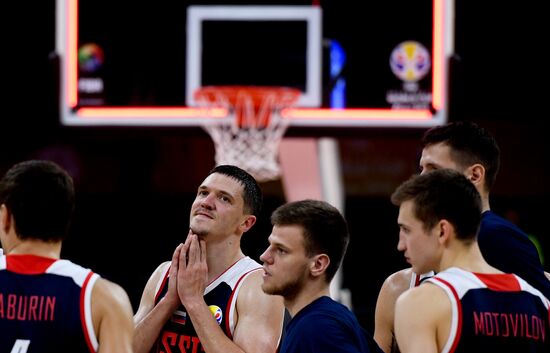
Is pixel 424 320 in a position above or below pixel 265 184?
above

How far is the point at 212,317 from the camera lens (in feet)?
12.6

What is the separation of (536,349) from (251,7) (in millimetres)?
6030

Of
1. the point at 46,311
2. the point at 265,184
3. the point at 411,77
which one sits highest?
the point at 411,77

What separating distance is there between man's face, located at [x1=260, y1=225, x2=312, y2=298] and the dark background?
713cm

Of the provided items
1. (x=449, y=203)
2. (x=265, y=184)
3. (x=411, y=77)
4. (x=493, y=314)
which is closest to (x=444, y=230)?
(x=449, y=203)

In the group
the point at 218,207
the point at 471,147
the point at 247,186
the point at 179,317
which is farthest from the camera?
the point at 247,186

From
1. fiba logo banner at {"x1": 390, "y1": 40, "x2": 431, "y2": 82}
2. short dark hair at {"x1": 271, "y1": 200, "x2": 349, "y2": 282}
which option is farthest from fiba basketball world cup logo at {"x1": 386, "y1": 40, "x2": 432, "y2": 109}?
short dark hair at {"x1": 271, "y1": 200, "x2": 349, "y2": 282}

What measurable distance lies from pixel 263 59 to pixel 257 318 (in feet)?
16.0

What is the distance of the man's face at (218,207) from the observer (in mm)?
4148

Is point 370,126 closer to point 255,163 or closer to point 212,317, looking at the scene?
point 255,163

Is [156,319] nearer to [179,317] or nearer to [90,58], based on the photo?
[179,317]

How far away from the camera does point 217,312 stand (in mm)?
4020

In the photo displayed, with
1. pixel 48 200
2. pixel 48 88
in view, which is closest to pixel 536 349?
pixel 48 200

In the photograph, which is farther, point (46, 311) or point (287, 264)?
point (287, 264)
